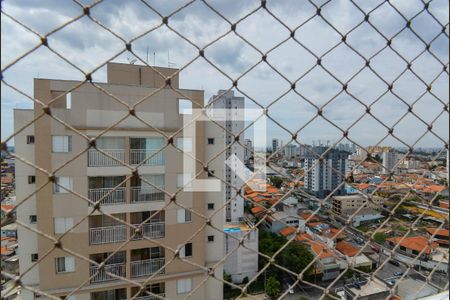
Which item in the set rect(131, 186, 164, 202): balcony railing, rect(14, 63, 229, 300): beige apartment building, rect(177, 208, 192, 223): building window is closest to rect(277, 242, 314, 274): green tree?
rect(14, 63, 229, 300): beige apartment building

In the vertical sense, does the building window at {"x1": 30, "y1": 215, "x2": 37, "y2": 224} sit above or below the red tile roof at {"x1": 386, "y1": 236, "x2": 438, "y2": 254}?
below

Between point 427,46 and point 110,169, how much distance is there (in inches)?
123

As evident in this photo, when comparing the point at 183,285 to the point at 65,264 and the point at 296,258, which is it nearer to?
the point at 65,264

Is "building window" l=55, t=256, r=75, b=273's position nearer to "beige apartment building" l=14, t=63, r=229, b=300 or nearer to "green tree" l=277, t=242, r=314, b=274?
"beige apartment building" l=14, t=63, r=229, b=300

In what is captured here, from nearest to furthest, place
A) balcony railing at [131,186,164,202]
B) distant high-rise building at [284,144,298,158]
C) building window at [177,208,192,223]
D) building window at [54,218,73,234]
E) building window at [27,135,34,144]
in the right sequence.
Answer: distant high-rise building at [284,144,298,158] → building window at [27,135,34,144] → building window at [54,218,73,234] → balcony railing at [131,186,164,202] → building window at [177,208,192,223]

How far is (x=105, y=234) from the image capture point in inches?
124

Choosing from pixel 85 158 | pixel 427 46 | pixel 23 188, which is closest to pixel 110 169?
pixel 85 158

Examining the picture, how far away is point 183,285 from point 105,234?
121 cm

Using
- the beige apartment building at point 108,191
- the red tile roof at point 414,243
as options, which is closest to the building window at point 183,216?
the beige apartment building at point 108,191

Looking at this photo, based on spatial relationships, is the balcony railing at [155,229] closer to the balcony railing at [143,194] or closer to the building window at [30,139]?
the balcony railing at [143,194]

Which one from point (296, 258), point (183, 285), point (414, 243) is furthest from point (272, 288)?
point (414, 243)

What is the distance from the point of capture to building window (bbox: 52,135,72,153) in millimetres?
2877

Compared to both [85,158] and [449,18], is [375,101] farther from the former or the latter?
[85,158]

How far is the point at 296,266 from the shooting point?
6.51m
